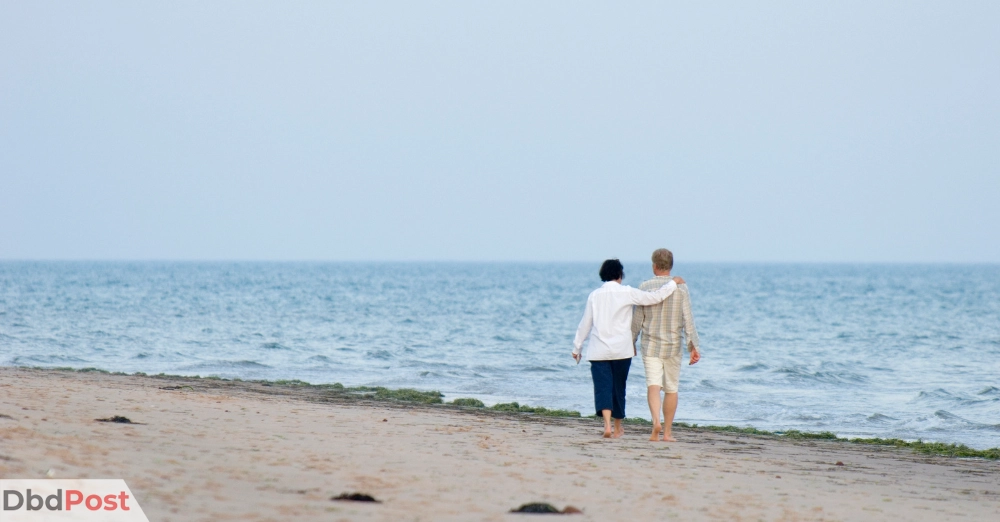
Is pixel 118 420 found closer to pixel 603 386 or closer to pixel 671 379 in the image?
pixel 603 386

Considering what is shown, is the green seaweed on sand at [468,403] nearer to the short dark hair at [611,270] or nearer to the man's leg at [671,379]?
the man's leg at [671,379]

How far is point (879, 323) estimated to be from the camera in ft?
128

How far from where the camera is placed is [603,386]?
912 centimetres

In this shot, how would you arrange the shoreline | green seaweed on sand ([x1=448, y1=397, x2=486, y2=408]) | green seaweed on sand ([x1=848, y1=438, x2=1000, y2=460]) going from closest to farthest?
green seaweed on sand ([x1=848, y1=438, x2=1000, y2=460]), the shoreline, green seaweed on sand ([x1=448, y1=397, x2=486, y2=408])

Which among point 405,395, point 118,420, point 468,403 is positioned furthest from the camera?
point 405,395

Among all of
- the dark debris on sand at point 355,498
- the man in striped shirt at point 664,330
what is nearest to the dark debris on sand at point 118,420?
the dark debris on sand at point 355,498

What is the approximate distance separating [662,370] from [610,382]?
528 millimetres

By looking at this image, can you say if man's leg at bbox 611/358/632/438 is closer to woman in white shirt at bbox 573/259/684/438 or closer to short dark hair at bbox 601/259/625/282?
woman in white shirt at bbox 573/259/684/438

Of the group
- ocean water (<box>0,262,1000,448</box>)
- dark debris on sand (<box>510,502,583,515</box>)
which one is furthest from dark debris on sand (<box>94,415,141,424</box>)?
ocean water (<box>0,262,1000,448</box>)

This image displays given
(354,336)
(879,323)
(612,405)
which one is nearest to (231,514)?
(612,405)

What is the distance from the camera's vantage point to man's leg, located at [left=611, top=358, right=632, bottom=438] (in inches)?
356

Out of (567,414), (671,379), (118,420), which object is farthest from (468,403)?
(118,420)

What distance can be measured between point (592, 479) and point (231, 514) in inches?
108

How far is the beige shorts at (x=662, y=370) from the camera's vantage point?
8867 mm
